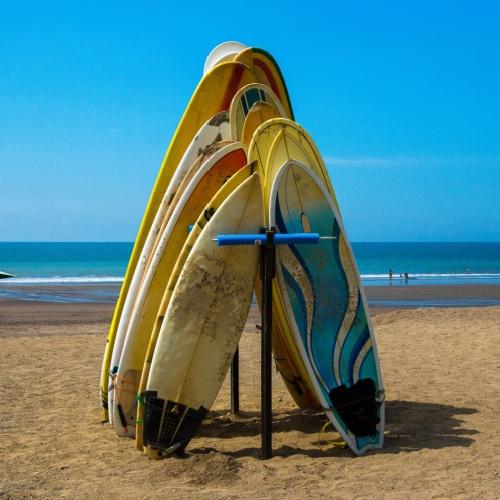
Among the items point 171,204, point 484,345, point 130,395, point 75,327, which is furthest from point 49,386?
point 75,327

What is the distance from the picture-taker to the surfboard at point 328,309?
6.04m

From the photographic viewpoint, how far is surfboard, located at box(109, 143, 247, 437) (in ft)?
21.3

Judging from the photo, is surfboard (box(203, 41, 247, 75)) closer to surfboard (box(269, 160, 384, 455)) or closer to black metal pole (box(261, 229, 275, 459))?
surfboard (box(269, 160, 384, 455))

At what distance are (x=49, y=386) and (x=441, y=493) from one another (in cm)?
567

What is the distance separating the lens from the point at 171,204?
22.6ft

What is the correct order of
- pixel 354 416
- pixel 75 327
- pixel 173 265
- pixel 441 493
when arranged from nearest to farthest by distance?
1. pixel 441 493
2. pixel 354 416
3. pixel 173 265
4. pixel 75 327

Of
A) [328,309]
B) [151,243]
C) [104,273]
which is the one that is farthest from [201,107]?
[104,273]

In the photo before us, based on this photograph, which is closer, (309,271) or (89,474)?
(89,474)

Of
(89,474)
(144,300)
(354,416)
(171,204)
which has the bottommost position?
(89,474)

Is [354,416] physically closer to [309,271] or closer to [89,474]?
[309,271]

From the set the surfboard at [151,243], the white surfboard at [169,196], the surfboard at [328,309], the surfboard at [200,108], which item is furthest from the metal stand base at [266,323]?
the surfboard at [200,108]

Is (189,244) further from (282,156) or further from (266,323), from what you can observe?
(282,156)

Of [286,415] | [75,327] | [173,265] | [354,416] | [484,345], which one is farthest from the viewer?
[75,327]

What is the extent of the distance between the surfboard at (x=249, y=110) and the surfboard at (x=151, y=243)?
0.22m
